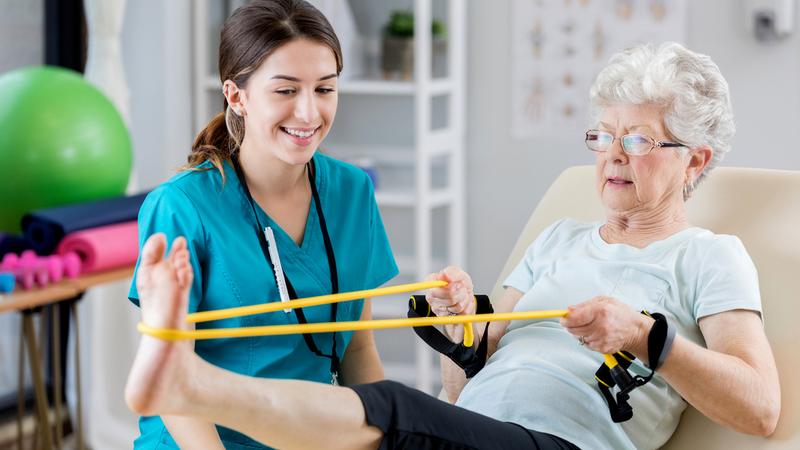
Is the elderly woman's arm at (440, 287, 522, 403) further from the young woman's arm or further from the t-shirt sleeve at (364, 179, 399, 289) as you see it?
the young woman's arm

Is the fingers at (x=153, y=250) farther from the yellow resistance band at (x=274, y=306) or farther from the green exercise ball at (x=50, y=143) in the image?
the green exercise ball at (x=50, y=143)

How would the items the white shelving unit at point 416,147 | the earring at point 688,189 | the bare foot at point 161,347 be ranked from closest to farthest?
1. the bare foot at point 161,347
2. the earring at point 688,189
3. the white shelving unit at point 416,147

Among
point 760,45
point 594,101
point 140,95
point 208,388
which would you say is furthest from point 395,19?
point 208,388

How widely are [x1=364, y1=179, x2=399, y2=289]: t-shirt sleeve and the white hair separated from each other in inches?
16.9

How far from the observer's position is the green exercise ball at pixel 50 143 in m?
2.42

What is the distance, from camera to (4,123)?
241 cm

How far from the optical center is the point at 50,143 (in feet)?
8.00

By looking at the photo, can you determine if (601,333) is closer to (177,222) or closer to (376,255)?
(376,255)

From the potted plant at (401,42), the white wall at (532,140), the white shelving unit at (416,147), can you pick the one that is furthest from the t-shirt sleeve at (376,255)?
the white wall at (532,140)

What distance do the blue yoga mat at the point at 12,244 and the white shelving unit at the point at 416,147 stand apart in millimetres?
1149

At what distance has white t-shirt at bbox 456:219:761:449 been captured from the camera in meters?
1.54

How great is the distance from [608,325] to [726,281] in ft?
0.88

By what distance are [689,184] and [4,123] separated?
1.56 metres

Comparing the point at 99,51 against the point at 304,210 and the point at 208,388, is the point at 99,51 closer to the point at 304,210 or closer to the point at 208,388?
the point at 304,210
